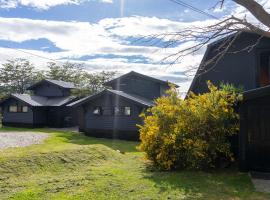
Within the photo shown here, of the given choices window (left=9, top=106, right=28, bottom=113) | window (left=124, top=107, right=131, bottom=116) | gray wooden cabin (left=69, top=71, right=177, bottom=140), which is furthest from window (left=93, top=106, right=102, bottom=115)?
window (left=9, top=106, right=28, bottom=113)

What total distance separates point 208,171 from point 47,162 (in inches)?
211

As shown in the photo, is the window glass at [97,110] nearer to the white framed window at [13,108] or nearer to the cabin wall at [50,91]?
the cabin wall at [50,91]

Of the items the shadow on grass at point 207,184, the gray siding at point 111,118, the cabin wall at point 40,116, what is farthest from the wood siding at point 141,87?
the shadow on grass at point 207,184

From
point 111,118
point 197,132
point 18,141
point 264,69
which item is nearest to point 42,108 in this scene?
point 111,118

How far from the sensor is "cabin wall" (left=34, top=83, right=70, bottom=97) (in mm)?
38094

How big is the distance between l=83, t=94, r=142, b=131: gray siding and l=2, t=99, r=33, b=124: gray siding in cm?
910

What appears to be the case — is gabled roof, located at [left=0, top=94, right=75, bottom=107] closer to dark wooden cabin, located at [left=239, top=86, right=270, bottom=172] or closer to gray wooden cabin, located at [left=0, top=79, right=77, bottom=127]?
gray wooden cabin, located at [left=0, top=79, right=77, bottom=127]

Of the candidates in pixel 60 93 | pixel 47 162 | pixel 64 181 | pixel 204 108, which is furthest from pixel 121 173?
pixel 60 93

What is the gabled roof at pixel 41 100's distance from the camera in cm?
3431

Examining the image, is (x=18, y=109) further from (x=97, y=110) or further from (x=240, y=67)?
(x=240, y=67)

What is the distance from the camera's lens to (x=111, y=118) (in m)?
26.4

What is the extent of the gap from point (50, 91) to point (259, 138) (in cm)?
3099

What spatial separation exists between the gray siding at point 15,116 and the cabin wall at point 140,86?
33.3ft

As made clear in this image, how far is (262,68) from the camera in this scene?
1689cm
